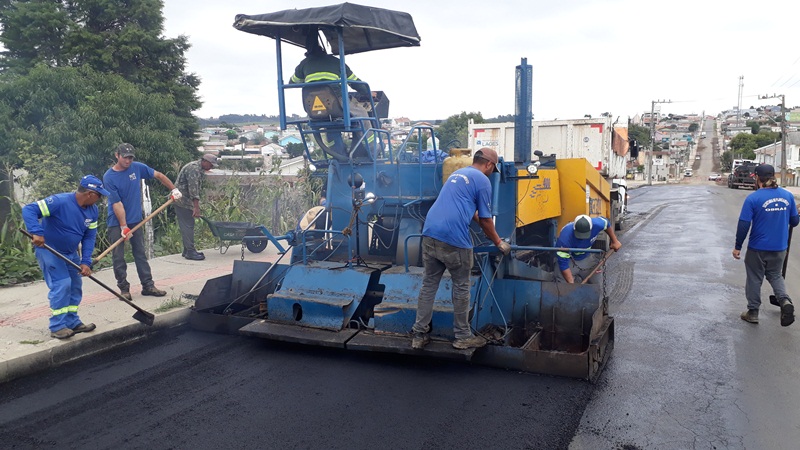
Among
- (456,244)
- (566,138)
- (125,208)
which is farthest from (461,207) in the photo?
(566,138)

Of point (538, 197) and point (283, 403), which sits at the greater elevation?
point (538, 197)

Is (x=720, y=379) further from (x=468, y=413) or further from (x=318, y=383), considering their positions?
(x=318, y=383)

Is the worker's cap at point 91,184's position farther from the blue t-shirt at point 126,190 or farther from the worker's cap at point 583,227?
the worker's cap at point 583,227

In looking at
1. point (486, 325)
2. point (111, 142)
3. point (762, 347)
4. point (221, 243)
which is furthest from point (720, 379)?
point (111, 142)

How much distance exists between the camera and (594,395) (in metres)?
4.17

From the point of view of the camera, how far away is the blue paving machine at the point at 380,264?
4.86 metres

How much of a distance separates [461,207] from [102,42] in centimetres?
2277

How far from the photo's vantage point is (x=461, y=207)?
14.9 feet

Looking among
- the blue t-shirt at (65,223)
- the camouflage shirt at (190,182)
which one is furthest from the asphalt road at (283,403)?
the camouflage shirt at (190,182)

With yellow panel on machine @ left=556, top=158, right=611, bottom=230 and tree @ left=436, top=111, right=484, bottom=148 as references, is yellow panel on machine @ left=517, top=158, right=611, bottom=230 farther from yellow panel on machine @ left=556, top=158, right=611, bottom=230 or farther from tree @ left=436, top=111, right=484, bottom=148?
tree @ left=436, top=111, right=484, bottom=148

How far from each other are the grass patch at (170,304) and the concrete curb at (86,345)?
4.2 inches

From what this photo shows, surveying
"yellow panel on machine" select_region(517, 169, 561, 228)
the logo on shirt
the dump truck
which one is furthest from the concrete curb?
the dump truck

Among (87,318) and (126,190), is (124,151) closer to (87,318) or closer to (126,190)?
(126,190)

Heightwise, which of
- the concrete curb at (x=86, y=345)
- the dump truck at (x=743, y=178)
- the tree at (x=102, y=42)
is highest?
the tree at (x=102, y=42)
